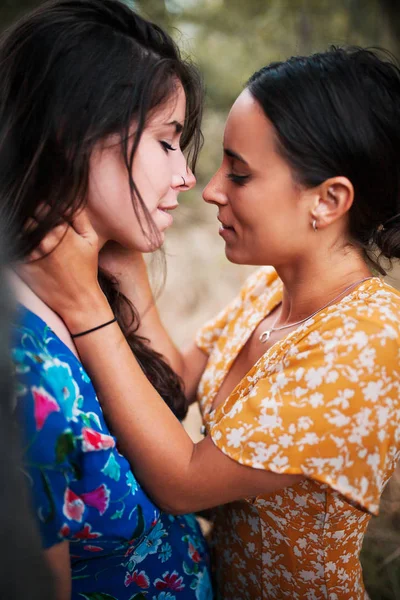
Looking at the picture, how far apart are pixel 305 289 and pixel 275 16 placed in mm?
2288

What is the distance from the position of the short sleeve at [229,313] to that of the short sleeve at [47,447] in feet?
2.87

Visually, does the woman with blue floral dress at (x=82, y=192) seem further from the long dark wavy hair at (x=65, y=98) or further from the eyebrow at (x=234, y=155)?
the eyebrow at (x=234, y=155)

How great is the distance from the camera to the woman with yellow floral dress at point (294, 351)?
103cm

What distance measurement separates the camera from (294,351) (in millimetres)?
1132

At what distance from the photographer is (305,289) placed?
1.36 metres

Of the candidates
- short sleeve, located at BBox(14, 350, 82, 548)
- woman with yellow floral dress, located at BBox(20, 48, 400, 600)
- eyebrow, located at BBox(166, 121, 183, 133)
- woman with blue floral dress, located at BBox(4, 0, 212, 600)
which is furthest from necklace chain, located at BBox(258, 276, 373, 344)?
short sleeve, located at BBox(14, 350, 82, 548)

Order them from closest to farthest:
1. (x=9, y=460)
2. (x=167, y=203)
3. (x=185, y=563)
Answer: (x=9, y=460)
(x=167, y=203)
(x=185, y=563)

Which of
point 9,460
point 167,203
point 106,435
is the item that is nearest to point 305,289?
point 167,203

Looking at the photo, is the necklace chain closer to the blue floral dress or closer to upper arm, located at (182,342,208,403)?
upper arm, located at (182,342,208,403)

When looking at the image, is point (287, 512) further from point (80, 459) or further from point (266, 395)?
point (80, 459)

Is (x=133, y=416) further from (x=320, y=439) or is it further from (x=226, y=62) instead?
(x=226, y=62)

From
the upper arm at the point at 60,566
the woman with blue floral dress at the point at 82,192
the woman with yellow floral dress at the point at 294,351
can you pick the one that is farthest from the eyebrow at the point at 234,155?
the upper arm at the point at 60,566

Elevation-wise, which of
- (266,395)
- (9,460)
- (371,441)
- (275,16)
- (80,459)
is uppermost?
(275,16)

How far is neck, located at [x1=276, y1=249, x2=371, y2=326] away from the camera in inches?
51.2
